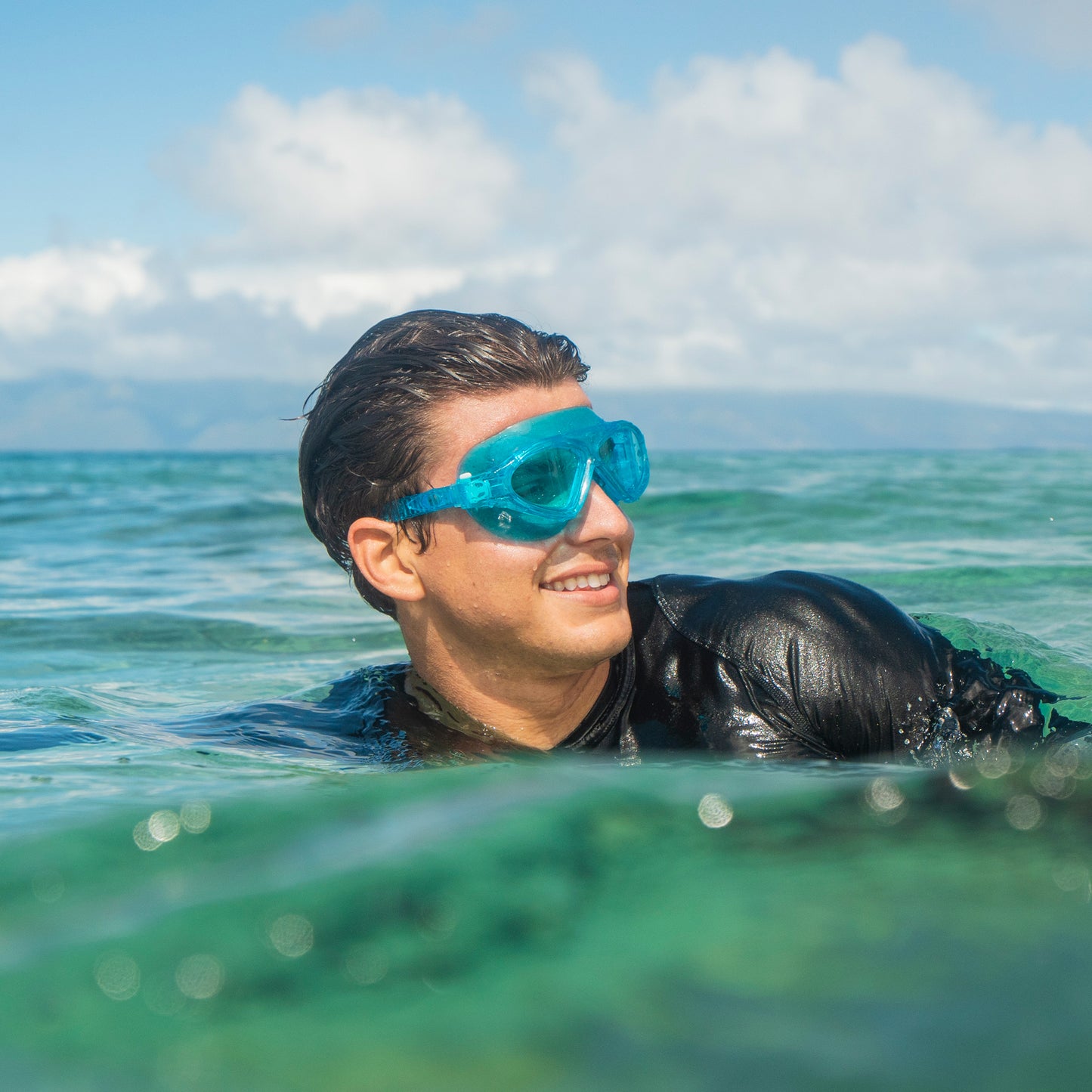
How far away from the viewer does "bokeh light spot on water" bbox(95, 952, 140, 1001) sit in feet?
4.43

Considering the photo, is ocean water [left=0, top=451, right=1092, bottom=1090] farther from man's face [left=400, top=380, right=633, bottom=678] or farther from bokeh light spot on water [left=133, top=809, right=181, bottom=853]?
man's face [left=400, top=380, right=633, bottom=678]

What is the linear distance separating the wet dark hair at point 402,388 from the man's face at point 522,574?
5 cm

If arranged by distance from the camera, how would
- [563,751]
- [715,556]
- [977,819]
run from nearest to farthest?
1. [977,819]
2. [563,751]
3. [715,556]

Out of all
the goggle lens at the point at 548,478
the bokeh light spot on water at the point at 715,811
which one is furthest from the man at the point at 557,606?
the bokeh light spot on water at the point at 715,811

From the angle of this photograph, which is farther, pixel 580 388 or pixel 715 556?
pixel 715 556

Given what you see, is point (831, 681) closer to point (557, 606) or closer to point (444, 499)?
point (557, 606)

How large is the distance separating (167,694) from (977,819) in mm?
3831

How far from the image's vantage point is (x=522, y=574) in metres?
3.06

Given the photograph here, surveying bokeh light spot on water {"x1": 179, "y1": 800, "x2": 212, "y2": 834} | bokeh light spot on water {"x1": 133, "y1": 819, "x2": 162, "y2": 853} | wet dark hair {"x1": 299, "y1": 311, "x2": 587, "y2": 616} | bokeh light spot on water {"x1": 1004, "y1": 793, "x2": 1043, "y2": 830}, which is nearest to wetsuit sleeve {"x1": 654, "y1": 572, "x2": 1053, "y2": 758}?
wet dark hair {"x1": 299, "y1": 311, "x2": 587, "y2": 616}

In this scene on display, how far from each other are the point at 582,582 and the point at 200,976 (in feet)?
5.93

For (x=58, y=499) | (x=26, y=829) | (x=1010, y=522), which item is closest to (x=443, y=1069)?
(x=26, y=829)

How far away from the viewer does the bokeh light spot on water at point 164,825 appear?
191 centimetres

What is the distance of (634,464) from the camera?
3256 mm

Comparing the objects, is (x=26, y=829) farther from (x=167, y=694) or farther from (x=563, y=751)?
(x=167, y=694)
